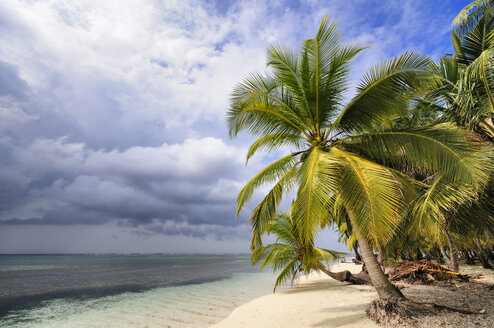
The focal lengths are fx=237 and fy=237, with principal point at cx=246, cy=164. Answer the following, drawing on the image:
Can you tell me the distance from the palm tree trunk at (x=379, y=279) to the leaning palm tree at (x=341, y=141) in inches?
0.9

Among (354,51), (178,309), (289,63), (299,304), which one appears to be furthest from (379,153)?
(178,309)

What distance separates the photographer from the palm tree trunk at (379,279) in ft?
18.4

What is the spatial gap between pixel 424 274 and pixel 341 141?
8173 millimetres

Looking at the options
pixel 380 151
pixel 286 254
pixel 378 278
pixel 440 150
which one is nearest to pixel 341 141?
pixel 380 151

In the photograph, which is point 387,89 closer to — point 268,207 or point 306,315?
point 268,207

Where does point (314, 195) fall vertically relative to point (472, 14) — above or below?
below

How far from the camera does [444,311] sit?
17.1 feet

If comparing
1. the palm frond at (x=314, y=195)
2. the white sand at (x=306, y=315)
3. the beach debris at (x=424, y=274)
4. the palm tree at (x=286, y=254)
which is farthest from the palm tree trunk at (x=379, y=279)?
the palm tree at (x=286, y=254)

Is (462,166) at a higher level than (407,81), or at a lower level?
lower

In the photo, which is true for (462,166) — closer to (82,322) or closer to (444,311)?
(444,311)

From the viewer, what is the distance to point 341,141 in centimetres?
636

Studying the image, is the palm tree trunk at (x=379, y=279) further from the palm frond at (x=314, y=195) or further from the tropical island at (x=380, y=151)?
the palm frond at (x=314, y=195)

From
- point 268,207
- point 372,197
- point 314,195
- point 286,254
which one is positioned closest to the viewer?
point 372,197

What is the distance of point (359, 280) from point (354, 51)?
1200cm
